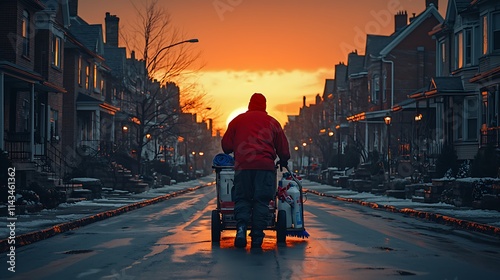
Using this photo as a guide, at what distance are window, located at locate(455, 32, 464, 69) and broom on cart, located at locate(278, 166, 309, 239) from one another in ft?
82.4

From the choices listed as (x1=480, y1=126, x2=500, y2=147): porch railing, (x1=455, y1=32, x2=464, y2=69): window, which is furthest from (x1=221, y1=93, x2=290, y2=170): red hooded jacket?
(x1=455, y1=32, x2=464, y2=69): window

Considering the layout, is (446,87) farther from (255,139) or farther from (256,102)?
(255,139)

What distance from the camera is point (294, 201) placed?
1226 cm

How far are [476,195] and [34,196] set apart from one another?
13.4m

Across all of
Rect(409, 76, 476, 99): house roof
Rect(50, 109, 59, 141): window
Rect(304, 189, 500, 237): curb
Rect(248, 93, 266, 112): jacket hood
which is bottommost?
Rect(304, 189, 500, 237): curb

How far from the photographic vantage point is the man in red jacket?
11414 mm

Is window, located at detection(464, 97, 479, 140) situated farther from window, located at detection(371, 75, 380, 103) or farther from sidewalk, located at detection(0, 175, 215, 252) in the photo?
window, located at detection(371, 75, 380, 103)

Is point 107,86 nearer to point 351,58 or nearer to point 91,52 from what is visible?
point 91,52

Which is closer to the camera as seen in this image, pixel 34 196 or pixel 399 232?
pixel 399 232

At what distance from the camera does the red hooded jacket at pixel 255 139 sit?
37.8 ft

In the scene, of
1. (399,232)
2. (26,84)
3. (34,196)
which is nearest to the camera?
(399,232)

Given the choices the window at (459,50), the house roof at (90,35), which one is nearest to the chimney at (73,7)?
the house roof at (90,35)

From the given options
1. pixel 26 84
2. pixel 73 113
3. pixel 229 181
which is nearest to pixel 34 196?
pixel 26 84

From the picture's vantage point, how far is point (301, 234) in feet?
41.0
